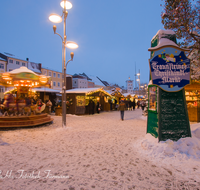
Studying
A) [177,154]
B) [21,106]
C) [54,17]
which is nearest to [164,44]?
[177,154]

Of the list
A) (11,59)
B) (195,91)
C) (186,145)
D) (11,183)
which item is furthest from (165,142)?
(11,59)

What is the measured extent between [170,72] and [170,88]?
53 centimetres

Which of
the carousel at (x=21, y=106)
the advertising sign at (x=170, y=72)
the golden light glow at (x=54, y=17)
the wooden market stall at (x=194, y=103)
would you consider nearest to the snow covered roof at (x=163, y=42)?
the advertising sign at (x=170, y=72)

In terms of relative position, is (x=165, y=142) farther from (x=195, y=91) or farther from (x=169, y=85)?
(x=195, y=91)

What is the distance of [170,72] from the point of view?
4.73 m

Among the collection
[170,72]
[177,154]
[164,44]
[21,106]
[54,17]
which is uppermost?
[54,17]

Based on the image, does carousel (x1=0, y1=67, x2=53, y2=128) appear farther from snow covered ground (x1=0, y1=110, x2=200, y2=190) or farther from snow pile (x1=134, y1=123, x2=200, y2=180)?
snow pile (x1=134, y1=123, x2=200, y2=180)

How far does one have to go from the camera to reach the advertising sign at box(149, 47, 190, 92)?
4.70 metres

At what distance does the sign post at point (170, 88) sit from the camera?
4.66 meters

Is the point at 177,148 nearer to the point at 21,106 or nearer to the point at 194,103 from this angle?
the point at 21,106

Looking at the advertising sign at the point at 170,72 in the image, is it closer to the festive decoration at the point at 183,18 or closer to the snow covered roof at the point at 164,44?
the snow covered roof at the point at 164,44

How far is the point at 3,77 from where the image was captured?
9523 millimetres

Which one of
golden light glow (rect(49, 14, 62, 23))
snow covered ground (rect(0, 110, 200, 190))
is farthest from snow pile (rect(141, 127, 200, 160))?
golden light glow (rect(49, 14, 62, 23))

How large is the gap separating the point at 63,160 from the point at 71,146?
4.13 ft
